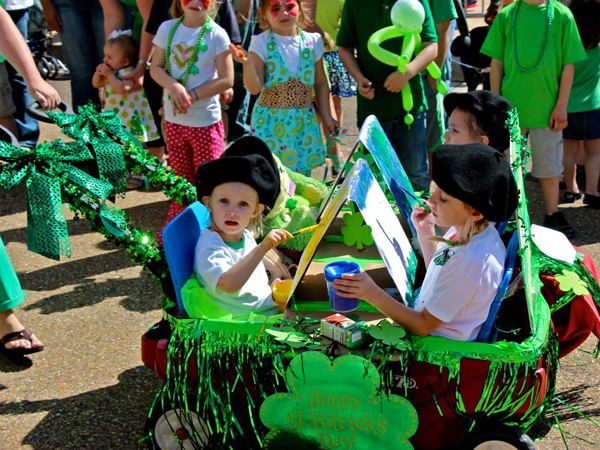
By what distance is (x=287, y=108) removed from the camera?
4.45m

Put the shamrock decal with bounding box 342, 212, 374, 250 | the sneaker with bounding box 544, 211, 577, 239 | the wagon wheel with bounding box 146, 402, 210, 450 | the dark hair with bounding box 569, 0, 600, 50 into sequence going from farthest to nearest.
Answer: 1. the dark hair with bounding box 569, 0, 600, 50
2. the sneaker with bounding box 544, 211, 577, 239
3. the shamrock decal with bounding box 342, 212, 374, 250
4. the wagon wheel with bounding box 146, 402, 210, 450

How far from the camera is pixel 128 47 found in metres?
5.38

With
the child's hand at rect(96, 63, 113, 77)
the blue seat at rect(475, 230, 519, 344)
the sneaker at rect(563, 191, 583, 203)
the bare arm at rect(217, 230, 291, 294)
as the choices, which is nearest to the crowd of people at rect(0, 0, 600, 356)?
the sneaker at rect(563, 191, 583, 203)

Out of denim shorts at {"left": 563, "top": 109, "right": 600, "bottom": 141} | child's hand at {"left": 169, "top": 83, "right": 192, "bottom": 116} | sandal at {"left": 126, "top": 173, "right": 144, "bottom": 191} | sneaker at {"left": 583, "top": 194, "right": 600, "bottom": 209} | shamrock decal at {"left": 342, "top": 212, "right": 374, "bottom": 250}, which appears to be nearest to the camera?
shamrock decal at {"left": 342, "top": 212, "right": 374, "bottom": 250}

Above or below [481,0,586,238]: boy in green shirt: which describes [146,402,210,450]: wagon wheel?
below

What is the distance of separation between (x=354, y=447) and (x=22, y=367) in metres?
1.80

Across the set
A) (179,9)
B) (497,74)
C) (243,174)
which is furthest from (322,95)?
(243,174)

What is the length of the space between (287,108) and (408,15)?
0.93m

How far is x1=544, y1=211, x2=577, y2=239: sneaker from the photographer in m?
4.76

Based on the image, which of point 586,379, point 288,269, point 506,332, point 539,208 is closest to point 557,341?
point 506,332

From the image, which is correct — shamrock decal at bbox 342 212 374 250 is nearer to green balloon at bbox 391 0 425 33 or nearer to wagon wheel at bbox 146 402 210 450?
wagon wheel at bbox 146 402 210 450

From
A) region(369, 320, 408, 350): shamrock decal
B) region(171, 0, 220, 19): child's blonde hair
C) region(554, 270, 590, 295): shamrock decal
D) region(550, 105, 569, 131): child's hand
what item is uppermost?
region(171, 0, 220, 19): child's blonde hair

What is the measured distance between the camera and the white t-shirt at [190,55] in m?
4.45

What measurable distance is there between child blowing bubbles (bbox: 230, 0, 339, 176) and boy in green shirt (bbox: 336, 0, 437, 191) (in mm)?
228
